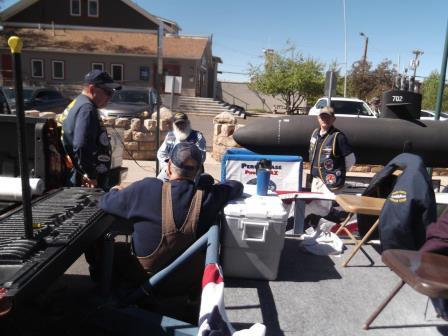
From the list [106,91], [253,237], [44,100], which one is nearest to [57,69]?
[44,100]

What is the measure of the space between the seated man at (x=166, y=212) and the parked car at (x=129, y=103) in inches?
480

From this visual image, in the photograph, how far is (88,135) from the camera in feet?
11.3

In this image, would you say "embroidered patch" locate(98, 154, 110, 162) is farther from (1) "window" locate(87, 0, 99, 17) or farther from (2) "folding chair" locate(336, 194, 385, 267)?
(1) "window" locate(87, 0, 99, 17)

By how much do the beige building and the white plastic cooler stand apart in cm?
2715

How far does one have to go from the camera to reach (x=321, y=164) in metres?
5.35

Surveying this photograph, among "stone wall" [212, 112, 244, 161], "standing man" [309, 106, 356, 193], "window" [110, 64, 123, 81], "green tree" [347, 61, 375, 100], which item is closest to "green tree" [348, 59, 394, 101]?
"green tree" [347, 61, 375, 100]

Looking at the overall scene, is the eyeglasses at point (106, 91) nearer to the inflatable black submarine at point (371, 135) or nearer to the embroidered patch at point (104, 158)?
the embroidered patch at point (104, 158)

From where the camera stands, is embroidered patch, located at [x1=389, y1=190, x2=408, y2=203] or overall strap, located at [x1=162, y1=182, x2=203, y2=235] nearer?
overall strap, located at [x1=162, y1=182, x2=203, y2=235]

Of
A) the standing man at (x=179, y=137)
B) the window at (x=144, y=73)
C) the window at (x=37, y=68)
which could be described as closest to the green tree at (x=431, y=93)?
the window at (x=144, y=73)

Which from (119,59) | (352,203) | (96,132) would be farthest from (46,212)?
(119,59)

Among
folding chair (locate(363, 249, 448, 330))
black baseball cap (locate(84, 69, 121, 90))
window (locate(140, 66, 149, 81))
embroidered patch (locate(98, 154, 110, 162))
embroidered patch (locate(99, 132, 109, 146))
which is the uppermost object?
window (locate(140, 66, 149, 81))

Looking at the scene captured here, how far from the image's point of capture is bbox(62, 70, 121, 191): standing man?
→ 11.3 feet

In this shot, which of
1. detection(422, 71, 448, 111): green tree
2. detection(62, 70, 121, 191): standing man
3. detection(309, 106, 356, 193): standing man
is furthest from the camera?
detection(422, 71, 448, 111): green tree

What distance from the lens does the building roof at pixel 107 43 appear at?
1147 inches
